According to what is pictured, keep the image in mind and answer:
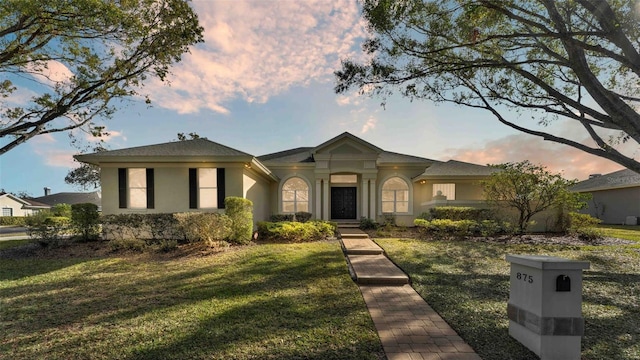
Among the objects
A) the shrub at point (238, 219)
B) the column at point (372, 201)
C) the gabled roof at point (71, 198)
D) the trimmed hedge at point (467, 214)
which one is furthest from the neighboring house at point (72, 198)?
the trimmed hedge at point (467, 214)

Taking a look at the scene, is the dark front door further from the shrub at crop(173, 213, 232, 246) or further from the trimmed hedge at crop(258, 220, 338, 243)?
the shrub at crop(173, 213, 232, 246)

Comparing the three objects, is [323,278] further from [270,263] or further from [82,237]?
[82,237]

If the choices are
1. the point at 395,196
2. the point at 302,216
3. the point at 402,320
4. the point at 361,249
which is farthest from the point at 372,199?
the point at 402,320

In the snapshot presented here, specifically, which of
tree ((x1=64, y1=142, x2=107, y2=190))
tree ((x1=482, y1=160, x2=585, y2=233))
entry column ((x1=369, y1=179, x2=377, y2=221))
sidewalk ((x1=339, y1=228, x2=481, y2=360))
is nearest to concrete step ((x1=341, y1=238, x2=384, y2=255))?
sidewalk ((x1=339, y1=228, x2=481, y2=360))

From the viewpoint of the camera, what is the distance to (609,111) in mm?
6398

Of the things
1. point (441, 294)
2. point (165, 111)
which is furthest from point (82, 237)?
point (441, 294)

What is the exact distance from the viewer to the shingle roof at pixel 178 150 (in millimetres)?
11177

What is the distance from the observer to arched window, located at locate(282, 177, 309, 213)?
1616cm

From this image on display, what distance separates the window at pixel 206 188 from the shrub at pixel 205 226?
2.14 meters

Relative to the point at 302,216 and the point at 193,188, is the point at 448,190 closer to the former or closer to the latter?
the point at 302,216

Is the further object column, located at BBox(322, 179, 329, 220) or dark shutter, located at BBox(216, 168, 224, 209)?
column, located at BBox(322, 179, 329, 220)

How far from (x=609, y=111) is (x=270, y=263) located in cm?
885

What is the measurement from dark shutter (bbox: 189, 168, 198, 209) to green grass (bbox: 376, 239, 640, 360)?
7.74 metres

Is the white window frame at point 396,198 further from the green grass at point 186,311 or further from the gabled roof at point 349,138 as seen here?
the green grass at point 186,311
